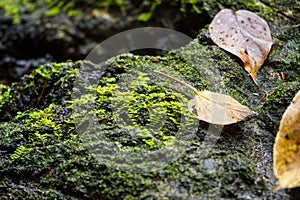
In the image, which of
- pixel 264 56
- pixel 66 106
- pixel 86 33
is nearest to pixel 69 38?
pixel 86 33

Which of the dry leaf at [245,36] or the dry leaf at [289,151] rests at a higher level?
the dry leaf at [245,36]

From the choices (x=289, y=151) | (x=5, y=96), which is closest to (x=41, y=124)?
(x=5, y=96)

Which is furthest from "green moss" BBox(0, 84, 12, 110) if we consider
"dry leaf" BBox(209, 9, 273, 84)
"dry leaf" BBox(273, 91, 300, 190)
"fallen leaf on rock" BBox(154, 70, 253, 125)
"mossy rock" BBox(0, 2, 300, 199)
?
"dry leaf" BBox(273, 91, 300, 190)

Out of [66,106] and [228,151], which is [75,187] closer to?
[66,106]

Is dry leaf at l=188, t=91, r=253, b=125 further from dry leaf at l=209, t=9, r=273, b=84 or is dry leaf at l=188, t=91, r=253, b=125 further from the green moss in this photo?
the green moss

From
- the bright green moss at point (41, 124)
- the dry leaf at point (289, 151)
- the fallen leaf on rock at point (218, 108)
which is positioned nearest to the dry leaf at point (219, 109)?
the fallen leaf on rock at point (218, 108)

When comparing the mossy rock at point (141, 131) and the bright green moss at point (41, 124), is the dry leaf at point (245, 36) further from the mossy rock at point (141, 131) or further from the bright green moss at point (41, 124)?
the bright green moss at point (41, 124)

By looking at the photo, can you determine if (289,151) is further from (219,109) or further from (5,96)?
(5,96)
